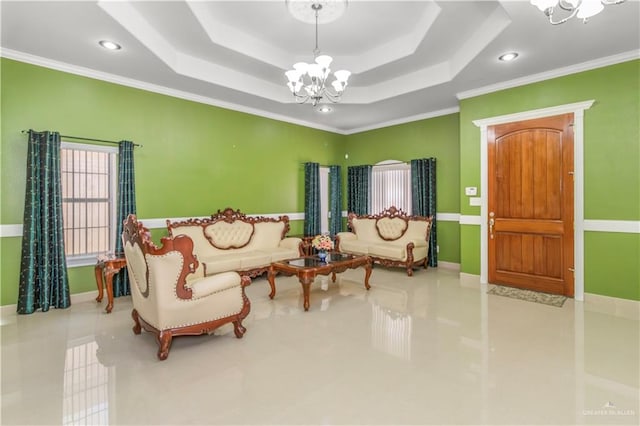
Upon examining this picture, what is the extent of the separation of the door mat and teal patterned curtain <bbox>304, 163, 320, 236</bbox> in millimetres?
3594

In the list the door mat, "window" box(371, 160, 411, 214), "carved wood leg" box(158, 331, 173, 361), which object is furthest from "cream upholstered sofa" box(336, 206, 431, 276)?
"carved wood leg" box(158, 331, 173, 361)

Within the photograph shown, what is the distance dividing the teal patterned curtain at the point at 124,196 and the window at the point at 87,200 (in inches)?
6.1

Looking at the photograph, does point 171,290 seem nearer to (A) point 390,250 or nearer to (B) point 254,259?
(B) point 254,259

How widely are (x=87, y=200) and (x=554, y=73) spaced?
21.6 feet

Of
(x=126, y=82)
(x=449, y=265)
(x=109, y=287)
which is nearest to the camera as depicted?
(x=109, y=287)

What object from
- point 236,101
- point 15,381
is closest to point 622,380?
point 15,381

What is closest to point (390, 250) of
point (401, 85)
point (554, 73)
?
point (401, 85)

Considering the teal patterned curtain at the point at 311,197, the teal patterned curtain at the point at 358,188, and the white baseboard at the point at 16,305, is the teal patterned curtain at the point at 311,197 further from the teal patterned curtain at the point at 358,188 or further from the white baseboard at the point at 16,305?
the white baseboard at the point at 16,305

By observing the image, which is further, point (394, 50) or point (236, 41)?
point (394, 50)

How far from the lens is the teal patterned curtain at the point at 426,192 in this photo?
6.39 metres

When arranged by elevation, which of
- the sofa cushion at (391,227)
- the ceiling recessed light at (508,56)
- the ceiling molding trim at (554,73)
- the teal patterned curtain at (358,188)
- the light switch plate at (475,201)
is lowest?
the sofa cushion at (391,227)

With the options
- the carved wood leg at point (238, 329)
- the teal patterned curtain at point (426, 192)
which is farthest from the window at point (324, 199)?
the carved wood leg at point (238, 329)

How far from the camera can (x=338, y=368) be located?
2625 millimetres

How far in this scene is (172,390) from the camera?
2.32m
